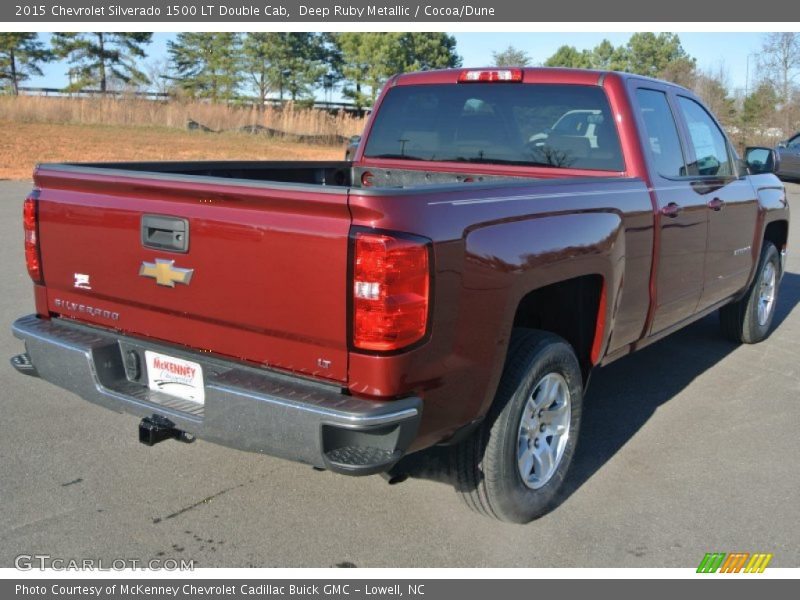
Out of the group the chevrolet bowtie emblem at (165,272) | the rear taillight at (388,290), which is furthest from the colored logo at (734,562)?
the chevrolet bowtie emblem at (165,272)

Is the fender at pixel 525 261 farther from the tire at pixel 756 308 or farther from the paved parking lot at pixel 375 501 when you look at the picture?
→ the tire at pixel 756 308

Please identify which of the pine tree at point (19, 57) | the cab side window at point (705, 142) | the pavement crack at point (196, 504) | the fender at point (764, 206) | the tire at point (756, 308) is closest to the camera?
the pavement crack at point (196, 504)

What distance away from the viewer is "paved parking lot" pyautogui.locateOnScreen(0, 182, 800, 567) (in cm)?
329

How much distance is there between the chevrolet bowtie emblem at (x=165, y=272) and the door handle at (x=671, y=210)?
8.29ft

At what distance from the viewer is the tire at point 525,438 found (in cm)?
331

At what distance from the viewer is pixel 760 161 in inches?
231

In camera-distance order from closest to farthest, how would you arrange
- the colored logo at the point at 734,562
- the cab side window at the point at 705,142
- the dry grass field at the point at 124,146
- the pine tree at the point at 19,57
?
the colored logo at the point at 734,562 < the cab side window at the point at 705,142 < the dry grass field at the point at 124,146 < the pine tree at the point at 19,57

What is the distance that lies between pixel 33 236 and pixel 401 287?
1.97 meters

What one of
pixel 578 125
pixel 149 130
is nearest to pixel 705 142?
pixel 578 125

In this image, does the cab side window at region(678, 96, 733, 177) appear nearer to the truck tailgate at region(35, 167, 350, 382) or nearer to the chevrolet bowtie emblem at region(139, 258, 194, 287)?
the truck tailgate at region(35, 167, 350, 382)

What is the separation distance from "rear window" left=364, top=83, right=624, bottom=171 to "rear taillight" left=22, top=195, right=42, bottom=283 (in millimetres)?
2282

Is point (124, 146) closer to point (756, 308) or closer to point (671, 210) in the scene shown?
point (756, 308)
